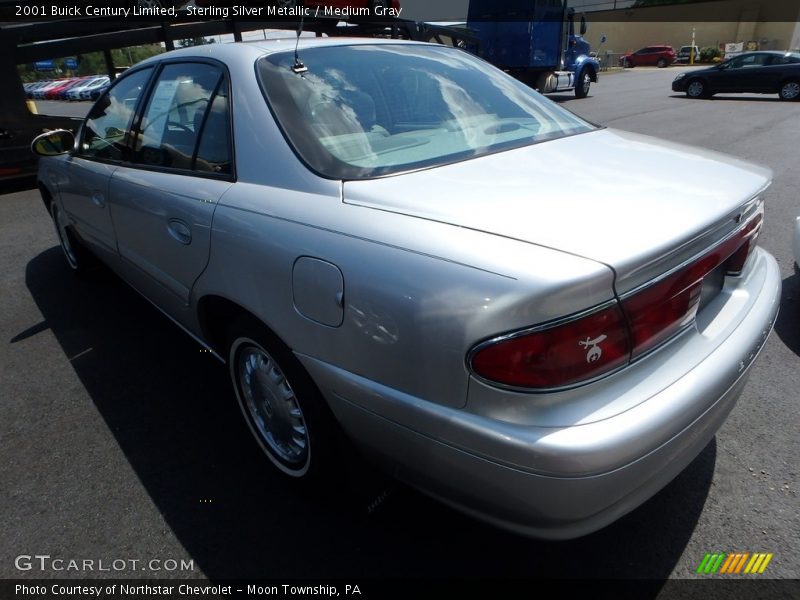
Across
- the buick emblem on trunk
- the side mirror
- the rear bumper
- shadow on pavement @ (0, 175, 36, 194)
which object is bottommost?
shadow on pavement @ (0, 175, 36, 194)

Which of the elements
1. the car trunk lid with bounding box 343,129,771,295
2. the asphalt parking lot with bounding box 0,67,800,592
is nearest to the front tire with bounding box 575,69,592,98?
the asphalt parking lot with bounding box 0,67,800,592

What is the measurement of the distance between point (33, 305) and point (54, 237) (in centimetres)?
212

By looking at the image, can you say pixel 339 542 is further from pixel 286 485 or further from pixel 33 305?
pixel 33 305

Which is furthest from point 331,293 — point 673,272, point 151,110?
point 151,110

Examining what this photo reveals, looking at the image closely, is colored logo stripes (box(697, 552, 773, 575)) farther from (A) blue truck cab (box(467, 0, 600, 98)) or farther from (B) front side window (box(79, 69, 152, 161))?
(A) blue truck cab (box(467, 0, 600, 98))

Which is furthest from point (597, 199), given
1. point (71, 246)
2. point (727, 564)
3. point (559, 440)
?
point (71, 246)

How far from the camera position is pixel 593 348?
1384mm

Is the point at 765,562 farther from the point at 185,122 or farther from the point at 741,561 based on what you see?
the point at 185,122

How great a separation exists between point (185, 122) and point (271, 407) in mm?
1339

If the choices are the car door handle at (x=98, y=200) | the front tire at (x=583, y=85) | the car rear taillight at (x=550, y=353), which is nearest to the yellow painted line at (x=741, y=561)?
the car rear taillight at (x=550, y=353)

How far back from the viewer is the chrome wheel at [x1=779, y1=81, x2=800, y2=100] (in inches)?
653

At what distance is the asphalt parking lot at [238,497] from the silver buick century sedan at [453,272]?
278 millimetres

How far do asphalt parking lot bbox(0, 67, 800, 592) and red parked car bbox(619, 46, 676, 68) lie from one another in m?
45.7

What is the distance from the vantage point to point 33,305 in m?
4.09
